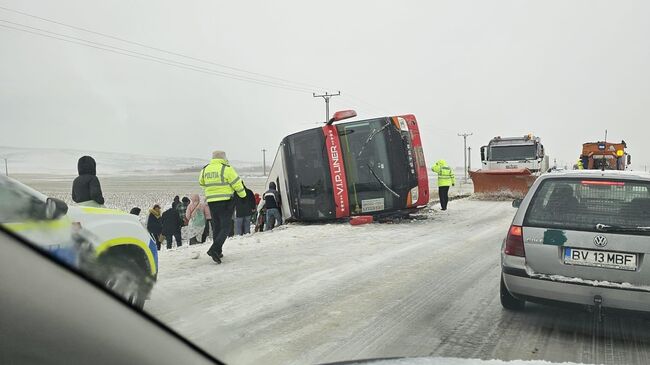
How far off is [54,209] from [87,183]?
343 cm

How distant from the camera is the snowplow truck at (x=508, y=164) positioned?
18.3m

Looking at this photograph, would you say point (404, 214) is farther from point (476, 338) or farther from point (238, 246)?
point (476, 338)

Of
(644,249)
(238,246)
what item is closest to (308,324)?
(644,249)

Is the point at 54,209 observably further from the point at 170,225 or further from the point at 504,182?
the point at 504,182

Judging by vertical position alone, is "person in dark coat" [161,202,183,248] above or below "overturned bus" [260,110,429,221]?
below

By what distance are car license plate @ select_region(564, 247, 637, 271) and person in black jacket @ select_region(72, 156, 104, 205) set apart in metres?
4.03

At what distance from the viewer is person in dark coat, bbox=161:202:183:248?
10258 mm

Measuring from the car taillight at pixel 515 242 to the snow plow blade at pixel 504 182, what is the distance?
14.4 m

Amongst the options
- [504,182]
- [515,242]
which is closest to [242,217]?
[515,242]

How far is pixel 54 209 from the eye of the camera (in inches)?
54.6

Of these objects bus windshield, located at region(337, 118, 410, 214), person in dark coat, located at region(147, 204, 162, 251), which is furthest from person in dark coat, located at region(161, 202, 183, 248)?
bus windshield, located at region(337, 118, 410, 214)

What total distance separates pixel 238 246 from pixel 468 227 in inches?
227

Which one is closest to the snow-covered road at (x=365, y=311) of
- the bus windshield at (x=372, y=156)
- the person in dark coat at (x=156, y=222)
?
the person in dark coat at (x=156, y=222)

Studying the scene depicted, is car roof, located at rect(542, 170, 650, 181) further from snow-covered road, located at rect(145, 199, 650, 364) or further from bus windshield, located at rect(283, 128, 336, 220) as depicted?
bus windshield, located at rect(283, 128, 336, 220)
